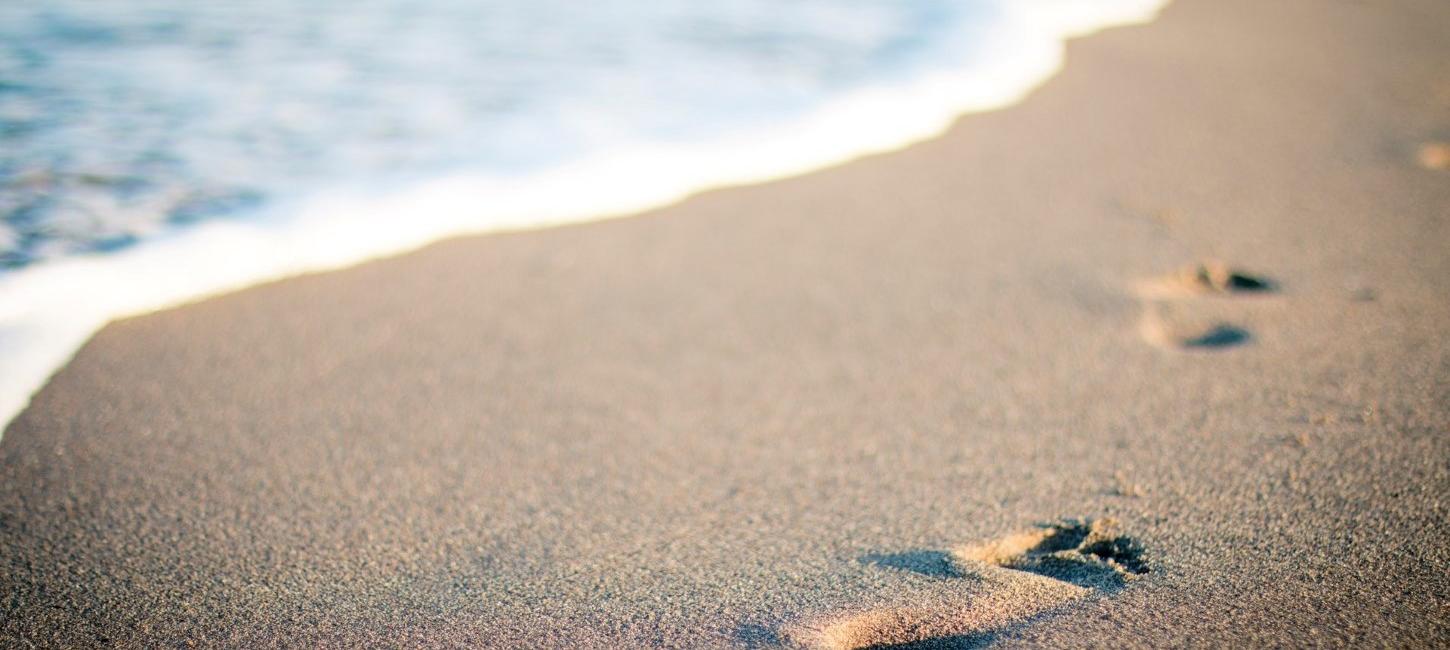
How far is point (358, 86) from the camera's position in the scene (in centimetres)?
364

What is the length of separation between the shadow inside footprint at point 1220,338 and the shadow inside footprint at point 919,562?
93 cm

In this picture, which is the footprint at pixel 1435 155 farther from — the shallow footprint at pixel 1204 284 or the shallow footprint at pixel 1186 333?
the shallow footprint at pixel 1186 333

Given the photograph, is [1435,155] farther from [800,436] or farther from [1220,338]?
[800,436]

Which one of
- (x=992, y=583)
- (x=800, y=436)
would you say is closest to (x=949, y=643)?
(x=992, y=583)

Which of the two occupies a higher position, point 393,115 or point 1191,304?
point 393,115

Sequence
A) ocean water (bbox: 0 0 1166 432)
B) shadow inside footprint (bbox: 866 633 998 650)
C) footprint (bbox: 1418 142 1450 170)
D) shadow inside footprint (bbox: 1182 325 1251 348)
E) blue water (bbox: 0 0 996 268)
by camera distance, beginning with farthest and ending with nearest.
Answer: footprint (bbox: 1418 142 1450 170) → blue water (bbox: 0 0 996 268) → ocean water (bbox: 0 0 1166 432) → shadow inside footprint (bbox: 1182 325 1251 348) → shadow inside footprint (bbox: 866 633 998 650)

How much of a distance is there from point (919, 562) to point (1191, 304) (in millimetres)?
1170

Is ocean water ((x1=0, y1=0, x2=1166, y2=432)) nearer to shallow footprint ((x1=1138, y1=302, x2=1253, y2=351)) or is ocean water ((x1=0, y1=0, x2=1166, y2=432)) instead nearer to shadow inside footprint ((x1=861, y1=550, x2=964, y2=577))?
shallow footprint ((x1=1138, y1=302, x2=1253, y2=351))

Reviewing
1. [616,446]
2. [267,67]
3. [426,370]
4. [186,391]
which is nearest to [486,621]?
[616,446]

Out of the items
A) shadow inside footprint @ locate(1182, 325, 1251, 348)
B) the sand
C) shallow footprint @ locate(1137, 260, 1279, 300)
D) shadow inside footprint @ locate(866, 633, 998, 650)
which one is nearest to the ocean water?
the sand

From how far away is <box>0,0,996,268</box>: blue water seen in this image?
106 inches

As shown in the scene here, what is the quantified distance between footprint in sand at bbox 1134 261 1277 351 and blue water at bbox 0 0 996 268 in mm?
1609

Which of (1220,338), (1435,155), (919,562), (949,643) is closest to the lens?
(949,643)

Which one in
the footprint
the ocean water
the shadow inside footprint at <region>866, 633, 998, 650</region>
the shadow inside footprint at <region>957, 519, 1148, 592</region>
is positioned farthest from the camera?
the footprint
